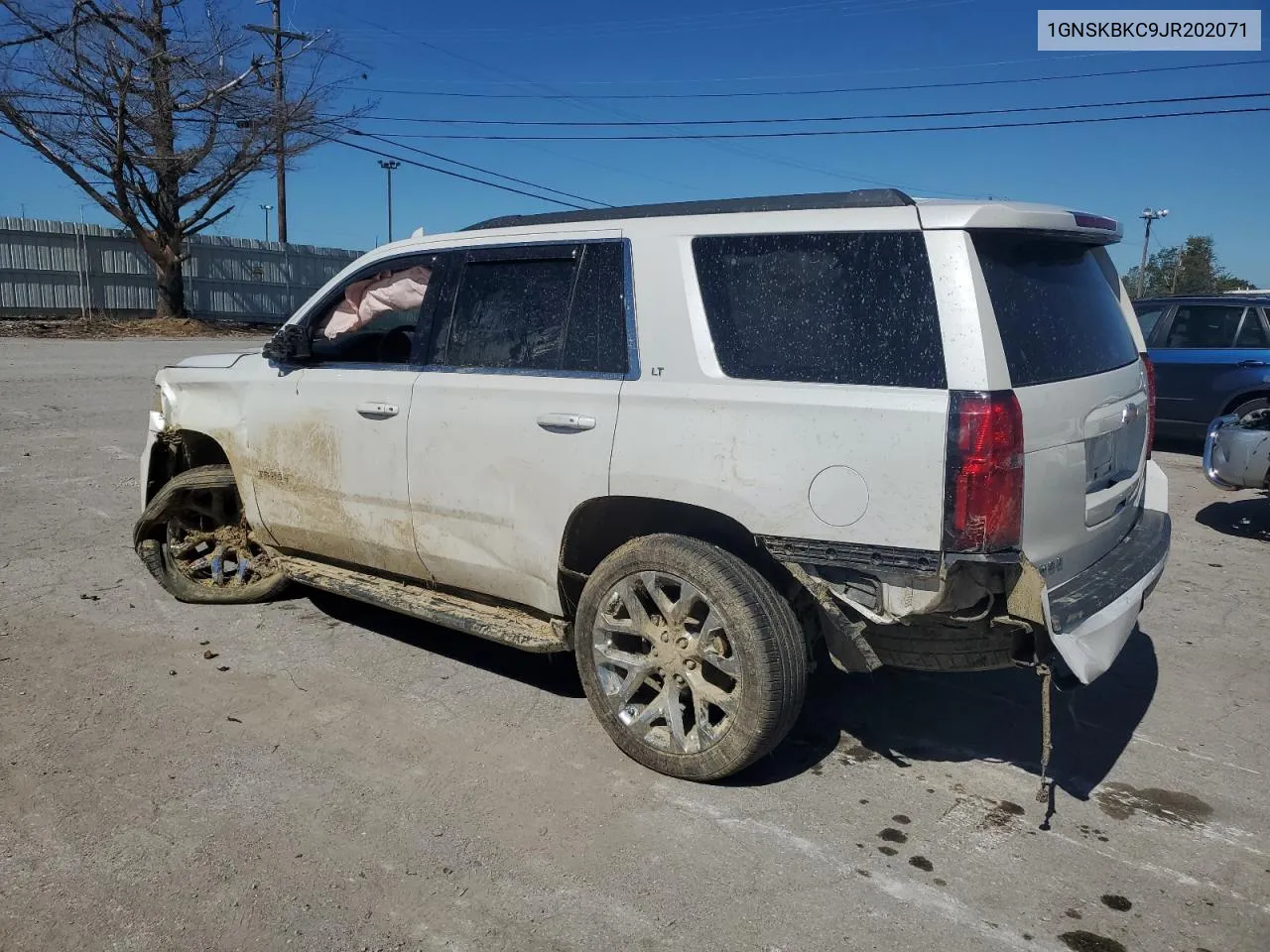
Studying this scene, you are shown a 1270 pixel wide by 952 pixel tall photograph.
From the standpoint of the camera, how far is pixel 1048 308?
353cm

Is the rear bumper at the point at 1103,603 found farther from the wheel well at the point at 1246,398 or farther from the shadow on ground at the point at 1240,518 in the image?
the wheel well at the point at 1246,398

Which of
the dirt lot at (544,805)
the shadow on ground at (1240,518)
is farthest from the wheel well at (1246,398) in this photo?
the dirt lot at (544,805)

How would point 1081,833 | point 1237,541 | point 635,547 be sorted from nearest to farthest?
1. point 1081,833
2. point 635,547
3. point 1237,541

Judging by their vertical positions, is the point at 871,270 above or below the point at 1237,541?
above

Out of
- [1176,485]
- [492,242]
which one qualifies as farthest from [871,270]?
[1176,485]

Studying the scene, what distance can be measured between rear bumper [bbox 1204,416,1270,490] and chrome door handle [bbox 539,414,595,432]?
19.1 ft

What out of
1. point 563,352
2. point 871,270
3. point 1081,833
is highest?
point 871,270

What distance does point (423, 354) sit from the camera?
176 inches

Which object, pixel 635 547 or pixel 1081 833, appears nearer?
pixel 1081 833

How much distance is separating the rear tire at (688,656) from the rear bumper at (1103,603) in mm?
833

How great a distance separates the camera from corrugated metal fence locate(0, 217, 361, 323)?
2828cm

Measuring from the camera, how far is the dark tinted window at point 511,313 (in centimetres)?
410

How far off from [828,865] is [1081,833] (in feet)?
2.97

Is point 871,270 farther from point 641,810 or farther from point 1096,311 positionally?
point 641,810
